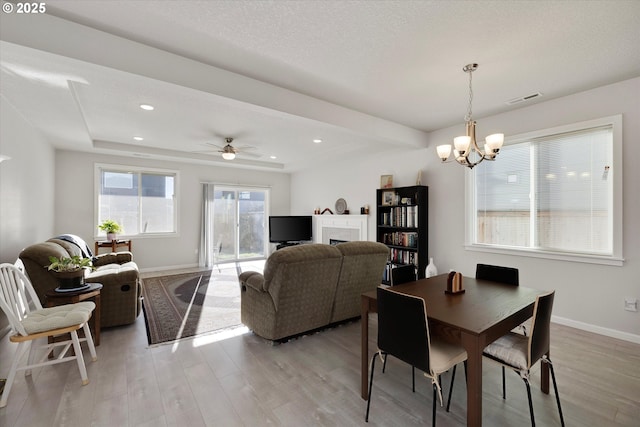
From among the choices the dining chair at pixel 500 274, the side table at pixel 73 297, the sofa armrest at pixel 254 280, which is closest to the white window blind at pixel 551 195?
the dining chair at pixel 500 274

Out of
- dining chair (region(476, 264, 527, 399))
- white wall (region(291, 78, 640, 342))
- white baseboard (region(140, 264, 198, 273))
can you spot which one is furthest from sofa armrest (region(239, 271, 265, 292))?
white baseboard (region(140, 264, 198, 273))

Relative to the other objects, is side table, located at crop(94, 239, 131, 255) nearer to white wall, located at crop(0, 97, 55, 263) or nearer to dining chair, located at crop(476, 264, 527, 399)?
white wall, located at crop(0, 97, 55, 263)

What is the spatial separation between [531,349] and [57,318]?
3.26 metres

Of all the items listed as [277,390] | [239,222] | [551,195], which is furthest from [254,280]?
[239,222]

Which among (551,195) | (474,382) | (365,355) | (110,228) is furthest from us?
(110,228)

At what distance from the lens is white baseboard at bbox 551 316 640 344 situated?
9.38ft

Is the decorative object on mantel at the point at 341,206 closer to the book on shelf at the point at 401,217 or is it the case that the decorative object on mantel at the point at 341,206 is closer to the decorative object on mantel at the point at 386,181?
the decorative object on mantel at the point at 386,181

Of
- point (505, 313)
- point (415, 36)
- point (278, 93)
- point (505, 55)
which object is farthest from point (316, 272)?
point (505, 55)

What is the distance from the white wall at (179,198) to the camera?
17.8ft

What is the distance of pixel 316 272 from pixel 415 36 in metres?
2.15

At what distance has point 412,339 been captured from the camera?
1608 millimetres

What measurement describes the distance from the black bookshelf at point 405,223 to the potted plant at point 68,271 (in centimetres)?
414

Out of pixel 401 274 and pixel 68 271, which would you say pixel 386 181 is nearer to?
pixel 401 274

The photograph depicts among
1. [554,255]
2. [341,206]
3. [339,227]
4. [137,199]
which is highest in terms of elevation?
[137,199]
